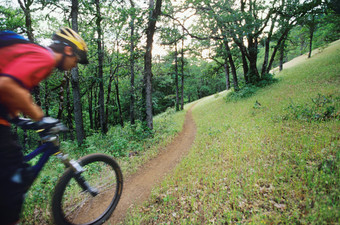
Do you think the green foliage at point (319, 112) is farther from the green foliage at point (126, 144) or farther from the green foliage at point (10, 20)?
the green foliage at point (10, 20)

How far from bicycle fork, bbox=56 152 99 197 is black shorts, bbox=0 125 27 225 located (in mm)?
834

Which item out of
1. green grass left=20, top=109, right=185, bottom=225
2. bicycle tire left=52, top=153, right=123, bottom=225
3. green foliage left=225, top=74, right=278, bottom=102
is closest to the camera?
bicycle tire left=52, top=153, right=123, bottom=225

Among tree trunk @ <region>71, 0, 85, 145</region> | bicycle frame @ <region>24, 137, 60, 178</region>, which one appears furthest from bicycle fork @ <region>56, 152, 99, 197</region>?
tree trunk @ <region>71, 0, 85, 145</region>

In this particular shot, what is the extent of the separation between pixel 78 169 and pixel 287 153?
559 cm

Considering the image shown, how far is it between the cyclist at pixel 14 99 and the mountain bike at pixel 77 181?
401mm

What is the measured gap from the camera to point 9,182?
1520 millimetres

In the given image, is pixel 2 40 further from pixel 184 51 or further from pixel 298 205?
pixel 184 51

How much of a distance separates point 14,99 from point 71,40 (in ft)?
3.85

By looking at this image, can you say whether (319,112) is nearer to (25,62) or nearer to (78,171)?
(78,171)

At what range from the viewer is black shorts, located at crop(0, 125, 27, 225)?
4.82 ft

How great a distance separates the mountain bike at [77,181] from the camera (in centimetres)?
221

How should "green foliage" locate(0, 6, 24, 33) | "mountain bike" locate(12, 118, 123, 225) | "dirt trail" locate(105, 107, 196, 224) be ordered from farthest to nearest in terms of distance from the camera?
1. "green foliage" locate(0, 6, 24, 33)
2. "dirt trail" locate(105, 107, 196, 224)
3. "mountain bike" locate(12, 118, 123, 225)

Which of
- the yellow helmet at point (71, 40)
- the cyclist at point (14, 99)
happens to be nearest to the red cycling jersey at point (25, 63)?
the cyclist at point (14, 99)

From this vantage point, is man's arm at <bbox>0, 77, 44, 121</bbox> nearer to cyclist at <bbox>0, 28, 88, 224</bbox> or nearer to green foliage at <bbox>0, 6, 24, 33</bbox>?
cyclist at <bbox>0, 28, 88, 224</bbox>
